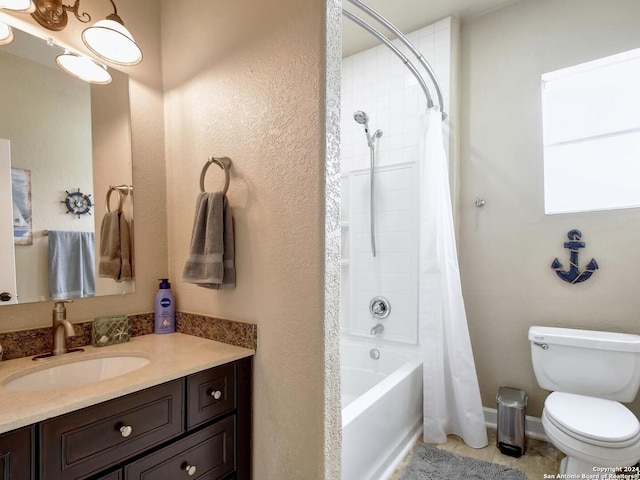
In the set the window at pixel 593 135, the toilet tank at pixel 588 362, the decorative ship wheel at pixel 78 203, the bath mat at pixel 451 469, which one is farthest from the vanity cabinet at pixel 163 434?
the window at pixel 593 135

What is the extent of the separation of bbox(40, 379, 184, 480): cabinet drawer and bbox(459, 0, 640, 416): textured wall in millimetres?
2013

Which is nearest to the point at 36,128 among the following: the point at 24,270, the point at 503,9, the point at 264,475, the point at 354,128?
the point at 24,270

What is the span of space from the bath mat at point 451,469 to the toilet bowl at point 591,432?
0.29 m

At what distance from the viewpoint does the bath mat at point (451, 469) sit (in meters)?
1.69

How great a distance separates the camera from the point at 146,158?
4.86 feet

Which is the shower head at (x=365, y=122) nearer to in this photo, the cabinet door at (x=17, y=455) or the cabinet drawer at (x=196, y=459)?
the cabinet drawer at (x=196, y=459)

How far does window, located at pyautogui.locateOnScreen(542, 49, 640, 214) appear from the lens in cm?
191

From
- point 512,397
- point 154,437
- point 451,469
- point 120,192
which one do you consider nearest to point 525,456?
point 512,397

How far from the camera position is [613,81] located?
1.98 metres

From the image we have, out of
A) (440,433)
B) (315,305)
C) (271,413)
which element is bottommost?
(440,433)

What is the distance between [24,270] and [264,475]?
1113 mm

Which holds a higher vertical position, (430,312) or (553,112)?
(553,112)

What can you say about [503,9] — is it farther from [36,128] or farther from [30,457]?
[30,457]

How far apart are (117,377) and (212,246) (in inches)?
19.4
